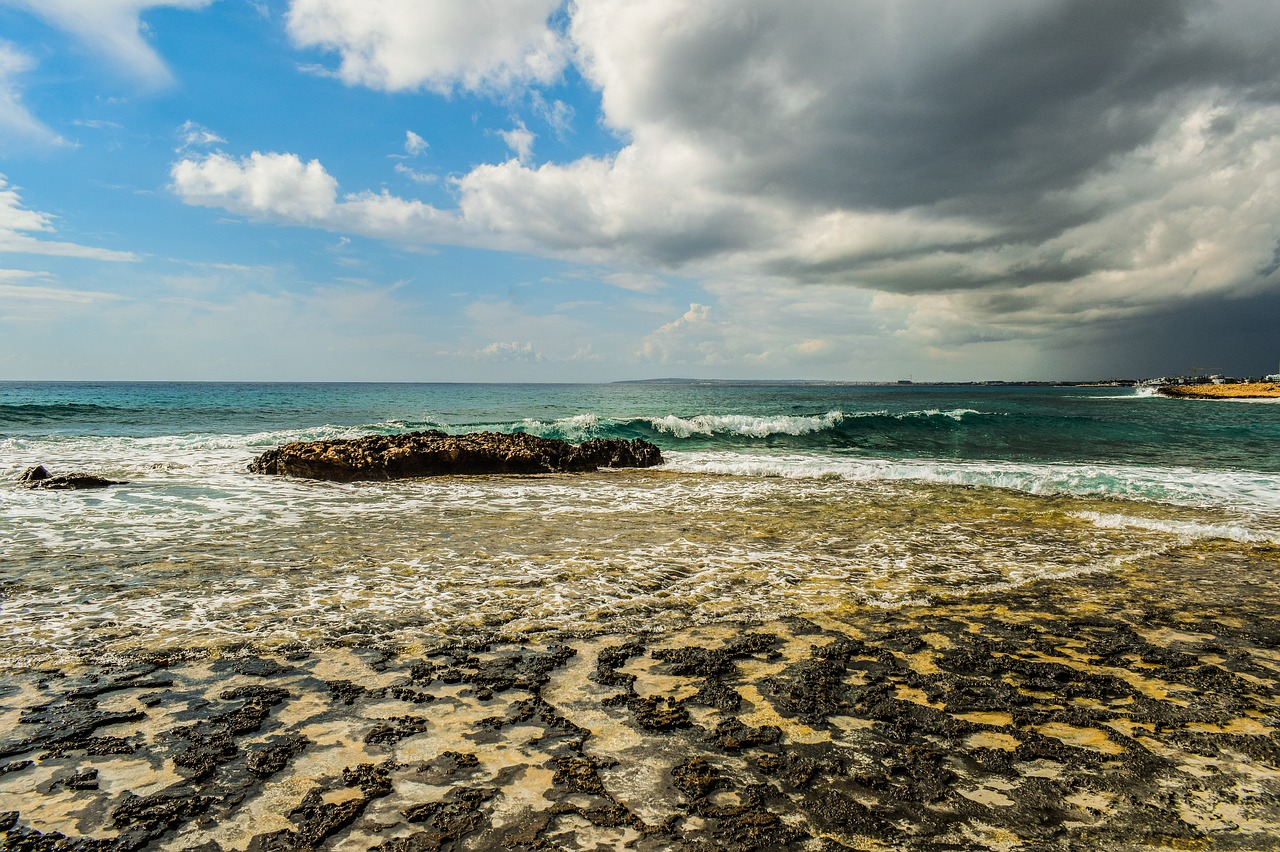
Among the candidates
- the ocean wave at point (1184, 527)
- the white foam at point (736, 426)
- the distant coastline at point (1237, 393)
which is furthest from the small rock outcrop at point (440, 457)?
the distant coastline at point (1237, 393)

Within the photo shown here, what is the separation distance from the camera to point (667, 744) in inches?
133

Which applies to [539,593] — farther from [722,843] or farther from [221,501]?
[221,501]

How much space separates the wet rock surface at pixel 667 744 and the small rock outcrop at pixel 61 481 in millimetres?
10636

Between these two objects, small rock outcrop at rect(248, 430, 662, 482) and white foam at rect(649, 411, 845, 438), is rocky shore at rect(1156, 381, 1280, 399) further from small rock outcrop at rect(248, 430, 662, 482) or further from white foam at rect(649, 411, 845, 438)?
small rock outcrop at rect(248, 430, 662, 482)

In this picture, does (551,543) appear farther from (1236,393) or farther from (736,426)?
(1236,393)

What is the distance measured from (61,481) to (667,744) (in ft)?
47.5

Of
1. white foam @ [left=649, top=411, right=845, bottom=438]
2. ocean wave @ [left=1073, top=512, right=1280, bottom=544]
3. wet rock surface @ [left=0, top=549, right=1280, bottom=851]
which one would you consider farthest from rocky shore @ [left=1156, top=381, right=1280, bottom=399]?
wet rock surface @ [left=0, top=549, right=1280, bottom=851]

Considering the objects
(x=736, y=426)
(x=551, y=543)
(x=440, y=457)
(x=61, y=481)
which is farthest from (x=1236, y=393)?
(x=61, y=481)

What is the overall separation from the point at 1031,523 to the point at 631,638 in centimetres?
836

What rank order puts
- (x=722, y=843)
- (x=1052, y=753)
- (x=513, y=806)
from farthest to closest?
(x=1052, y=753)
(x=513, y=806)
(x=722, y=843)

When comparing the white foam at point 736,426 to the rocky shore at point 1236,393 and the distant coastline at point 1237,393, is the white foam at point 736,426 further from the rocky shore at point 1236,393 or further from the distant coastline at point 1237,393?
the rocky shore at point 1236,393

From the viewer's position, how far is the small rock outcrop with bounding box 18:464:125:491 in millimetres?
11930

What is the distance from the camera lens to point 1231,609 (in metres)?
5.79

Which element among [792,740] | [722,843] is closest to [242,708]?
[722,843]
